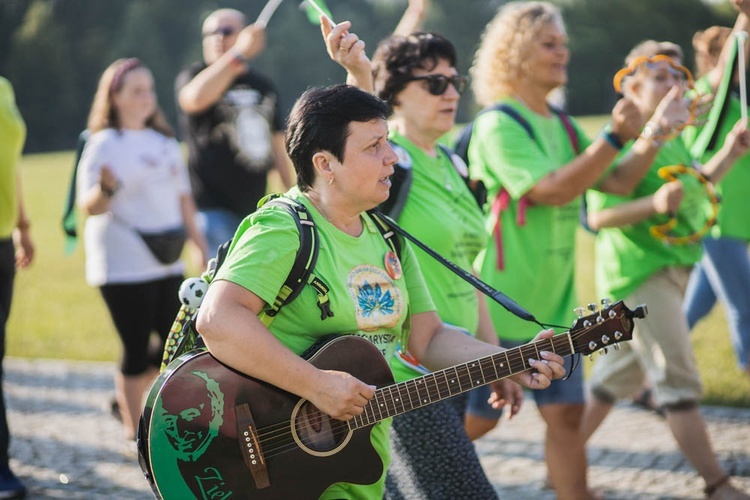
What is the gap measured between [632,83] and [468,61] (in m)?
39.6

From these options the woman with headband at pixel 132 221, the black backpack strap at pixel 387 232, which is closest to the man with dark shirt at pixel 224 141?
the woman with headband at pixel 132 221

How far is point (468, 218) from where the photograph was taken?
14.0 feet

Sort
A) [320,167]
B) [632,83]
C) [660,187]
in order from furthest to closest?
[660,187], [632,83], [320,167]

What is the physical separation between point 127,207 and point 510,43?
8.70ft

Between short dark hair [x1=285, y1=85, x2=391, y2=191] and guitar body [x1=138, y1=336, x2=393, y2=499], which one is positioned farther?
short dark hair [x1=285, y1=85, x2=391, y2=191]

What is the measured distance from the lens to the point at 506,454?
6301 mm

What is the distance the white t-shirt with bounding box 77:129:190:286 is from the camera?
6.30 m

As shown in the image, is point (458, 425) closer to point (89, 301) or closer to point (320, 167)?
point (320, 167)

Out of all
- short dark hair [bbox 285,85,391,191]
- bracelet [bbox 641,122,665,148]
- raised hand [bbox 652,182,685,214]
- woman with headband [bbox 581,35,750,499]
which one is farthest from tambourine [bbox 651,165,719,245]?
short dark hair [bbox 285,85,391,191]

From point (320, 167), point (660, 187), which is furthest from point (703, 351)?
point (320, 167)

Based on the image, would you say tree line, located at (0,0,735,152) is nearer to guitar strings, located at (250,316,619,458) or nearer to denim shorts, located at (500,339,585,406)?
→ denim shorts, located at (500,339,585,406)

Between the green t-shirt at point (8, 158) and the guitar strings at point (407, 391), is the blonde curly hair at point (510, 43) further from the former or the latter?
the green t-shirt at point (8, 158)

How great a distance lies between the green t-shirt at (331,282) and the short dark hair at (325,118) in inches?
5.6

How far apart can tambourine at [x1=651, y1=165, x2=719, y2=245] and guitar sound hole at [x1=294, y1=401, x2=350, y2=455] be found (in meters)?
2.62
